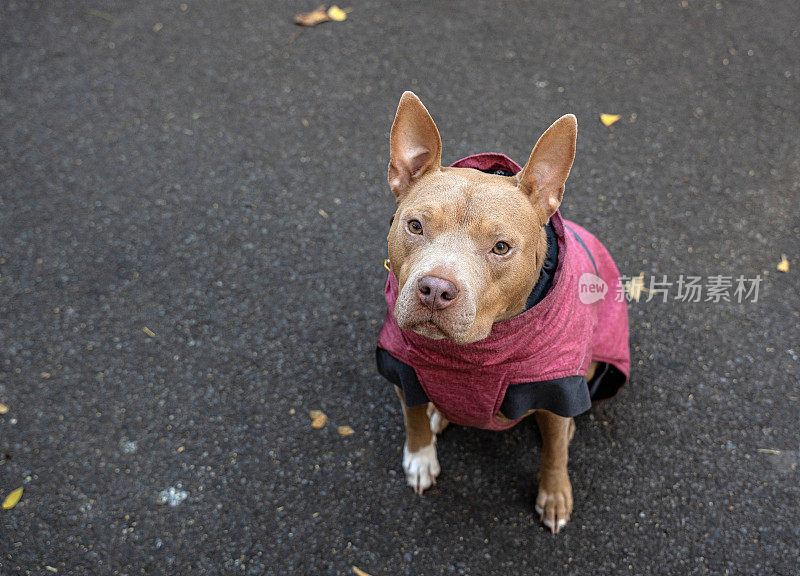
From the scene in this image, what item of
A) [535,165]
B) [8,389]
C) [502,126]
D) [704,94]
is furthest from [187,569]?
[704,94]

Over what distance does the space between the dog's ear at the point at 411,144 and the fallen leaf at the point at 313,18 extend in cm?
342

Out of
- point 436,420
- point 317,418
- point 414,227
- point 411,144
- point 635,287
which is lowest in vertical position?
point 317,418

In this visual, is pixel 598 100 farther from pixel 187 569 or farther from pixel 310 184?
pixel 187 569

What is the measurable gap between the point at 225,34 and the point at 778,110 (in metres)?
4.34

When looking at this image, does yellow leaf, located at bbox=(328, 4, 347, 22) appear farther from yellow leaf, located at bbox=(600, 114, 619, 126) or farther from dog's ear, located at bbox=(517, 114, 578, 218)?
dog's ear, located at bbox=(517, 114, 578, 218)

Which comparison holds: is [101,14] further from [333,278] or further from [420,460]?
[420,460]

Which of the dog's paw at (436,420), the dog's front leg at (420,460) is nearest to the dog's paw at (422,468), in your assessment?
the dog's front leg at (420,460)

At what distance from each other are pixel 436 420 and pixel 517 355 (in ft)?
3.42

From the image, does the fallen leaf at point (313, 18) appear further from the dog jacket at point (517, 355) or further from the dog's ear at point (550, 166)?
the dog's ear at point (550, 166)

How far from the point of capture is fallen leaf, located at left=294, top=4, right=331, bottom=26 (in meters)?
5.38

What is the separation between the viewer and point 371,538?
3.14 m

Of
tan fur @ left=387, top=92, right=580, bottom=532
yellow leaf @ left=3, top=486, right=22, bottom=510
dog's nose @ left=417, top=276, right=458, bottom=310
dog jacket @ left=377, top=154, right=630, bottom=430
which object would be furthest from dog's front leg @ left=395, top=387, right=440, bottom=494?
yellow leaf @ left=3, top=486, right=22, bottom=510

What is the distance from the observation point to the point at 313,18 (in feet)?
17.7

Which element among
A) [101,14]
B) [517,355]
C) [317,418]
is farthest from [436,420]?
[101,14]
